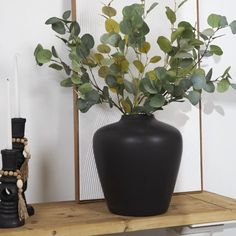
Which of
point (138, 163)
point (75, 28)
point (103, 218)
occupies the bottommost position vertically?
point (103, 218)

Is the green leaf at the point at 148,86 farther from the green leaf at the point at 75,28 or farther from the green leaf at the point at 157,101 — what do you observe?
the green leaf at the point at 75,28

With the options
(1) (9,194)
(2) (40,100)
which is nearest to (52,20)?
(2) (40,100)

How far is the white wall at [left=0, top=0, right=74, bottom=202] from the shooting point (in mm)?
1225

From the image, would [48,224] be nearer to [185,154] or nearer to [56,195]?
[56,195]

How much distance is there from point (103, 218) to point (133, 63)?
457mm

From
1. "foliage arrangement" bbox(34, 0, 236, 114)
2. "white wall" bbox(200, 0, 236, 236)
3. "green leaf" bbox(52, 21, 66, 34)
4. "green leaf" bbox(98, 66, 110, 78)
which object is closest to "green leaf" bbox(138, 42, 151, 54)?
"foliage arrangement" bbox(34, 0, 236, 114)

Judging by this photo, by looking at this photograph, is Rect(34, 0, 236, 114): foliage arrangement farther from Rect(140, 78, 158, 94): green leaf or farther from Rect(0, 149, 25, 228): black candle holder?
Rect(0, 149, 25, 228): black candle holder

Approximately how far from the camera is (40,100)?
1.26 meters

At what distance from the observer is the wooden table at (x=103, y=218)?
96 centimetres

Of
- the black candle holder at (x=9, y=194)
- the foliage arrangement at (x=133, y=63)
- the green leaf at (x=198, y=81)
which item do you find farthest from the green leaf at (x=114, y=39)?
the black candle holder at (x=9, y=194)

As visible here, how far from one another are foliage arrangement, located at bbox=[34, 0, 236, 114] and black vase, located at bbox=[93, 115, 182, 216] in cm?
7

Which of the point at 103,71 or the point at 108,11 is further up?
the point at 108,11

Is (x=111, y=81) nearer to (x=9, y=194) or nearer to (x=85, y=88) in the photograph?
(x=85, y=88)

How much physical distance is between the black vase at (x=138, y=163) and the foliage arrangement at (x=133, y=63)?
72 millimetres
